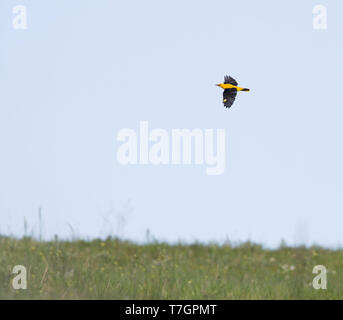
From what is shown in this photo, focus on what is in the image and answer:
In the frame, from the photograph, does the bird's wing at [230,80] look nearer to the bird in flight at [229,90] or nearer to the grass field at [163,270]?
the bird in flight at [229,90]

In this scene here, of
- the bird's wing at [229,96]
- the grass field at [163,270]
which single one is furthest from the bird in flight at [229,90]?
the grass field at [163,270]

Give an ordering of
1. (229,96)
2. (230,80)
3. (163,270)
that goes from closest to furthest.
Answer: (229,96) → (230,80) → (163,270)

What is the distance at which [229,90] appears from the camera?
27.0ft

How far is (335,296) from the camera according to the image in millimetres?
7551

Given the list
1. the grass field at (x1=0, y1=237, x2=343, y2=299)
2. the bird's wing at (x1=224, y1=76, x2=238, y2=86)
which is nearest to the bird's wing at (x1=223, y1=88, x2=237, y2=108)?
the bird's wing at (x1=224, y1=76, x2=238, y2=86)

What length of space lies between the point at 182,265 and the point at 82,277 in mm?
2633

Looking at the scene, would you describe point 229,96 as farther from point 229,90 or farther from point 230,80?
point 230,80

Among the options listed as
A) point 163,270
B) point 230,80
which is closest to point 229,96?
point 230,80

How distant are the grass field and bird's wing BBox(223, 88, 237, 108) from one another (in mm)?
2339

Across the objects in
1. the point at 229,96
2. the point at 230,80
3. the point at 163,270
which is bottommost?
the point at 163,270

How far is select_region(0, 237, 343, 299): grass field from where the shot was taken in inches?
277

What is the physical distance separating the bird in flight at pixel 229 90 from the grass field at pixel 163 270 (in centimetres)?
236

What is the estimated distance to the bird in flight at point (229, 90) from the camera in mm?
8031

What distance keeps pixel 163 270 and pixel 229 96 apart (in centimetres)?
273
